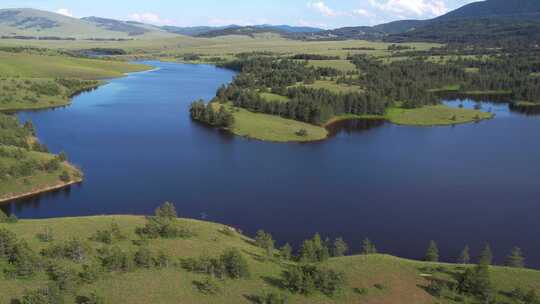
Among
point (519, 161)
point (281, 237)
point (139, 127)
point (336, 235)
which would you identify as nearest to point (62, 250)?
point (281, 237)

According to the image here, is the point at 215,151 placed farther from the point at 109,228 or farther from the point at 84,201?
the point at 109,228

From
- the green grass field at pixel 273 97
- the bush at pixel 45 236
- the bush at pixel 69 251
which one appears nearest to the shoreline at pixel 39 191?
the bush at pixel 45 236

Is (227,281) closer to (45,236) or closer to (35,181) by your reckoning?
(45,236)

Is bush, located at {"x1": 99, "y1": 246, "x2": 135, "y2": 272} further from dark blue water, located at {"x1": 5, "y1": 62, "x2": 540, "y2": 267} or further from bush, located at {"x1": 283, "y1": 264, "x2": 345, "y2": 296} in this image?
dark blue water, located at {"x1": 5, "y1": 62, "x2": 540, "y2": 267}

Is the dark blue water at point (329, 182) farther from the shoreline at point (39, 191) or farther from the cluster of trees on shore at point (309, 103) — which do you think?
the cluster of trees on shore at point (309, 103)

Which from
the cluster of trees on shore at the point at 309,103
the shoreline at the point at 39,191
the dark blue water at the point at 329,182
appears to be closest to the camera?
the dark blue water at the point at 329,182

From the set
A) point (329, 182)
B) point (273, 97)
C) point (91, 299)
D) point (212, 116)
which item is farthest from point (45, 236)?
point (273, 97)
